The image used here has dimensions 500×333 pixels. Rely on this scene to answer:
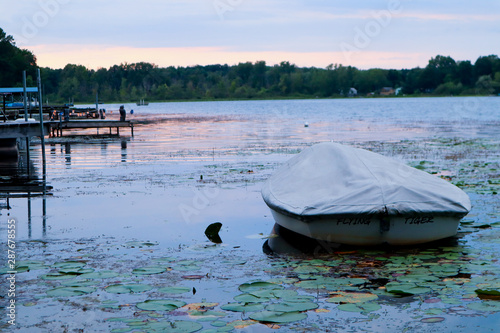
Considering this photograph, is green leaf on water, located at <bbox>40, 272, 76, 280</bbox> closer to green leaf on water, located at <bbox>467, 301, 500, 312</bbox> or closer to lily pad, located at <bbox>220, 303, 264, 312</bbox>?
lily pad, located at <bbox>220, 303, 264, 312</bbox>

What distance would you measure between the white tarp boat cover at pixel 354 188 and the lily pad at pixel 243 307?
2.91 metres

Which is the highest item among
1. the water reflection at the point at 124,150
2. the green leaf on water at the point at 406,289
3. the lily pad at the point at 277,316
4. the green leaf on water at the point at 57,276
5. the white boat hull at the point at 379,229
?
the white boat hull at the point at 379,229

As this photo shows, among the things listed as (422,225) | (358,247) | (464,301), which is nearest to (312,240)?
(358,247)

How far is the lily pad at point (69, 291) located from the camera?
25.5ft

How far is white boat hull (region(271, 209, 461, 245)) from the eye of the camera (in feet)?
32.0

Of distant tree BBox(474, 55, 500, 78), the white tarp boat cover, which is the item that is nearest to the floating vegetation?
the white tarp boat cover

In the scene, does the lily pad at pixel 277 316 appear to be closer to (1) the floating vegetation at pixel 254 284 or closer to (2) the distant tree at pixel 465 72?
(1) the floating vegetation at pixel 254 284

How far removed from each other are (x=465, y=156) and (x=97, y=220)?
17.6 m

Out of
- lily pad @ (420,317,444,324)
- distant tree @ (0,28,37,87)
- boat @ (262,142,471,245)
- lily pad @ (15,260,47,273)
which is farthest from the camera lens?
distant tree @ (0,28,37,87)

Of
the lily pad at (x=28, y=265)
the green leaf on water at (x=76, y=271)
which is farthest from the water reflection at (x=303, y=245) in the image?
the lily pad at (x=28, y=265)

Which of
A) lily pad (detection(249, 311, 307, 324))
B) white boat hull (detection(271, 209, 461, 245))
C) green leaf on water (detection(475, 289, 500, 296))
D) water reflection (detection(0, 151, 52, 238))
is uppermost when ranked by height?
white boat hull (detection(271, 209, 461, 245))

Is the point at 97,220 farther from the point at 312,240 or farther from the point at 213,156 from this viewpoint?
the point at 213,156

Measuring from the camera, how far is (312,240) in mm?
10914

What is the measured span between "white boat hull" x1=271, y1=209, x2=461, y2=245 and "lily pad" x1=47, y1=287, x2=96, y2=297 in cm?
371
